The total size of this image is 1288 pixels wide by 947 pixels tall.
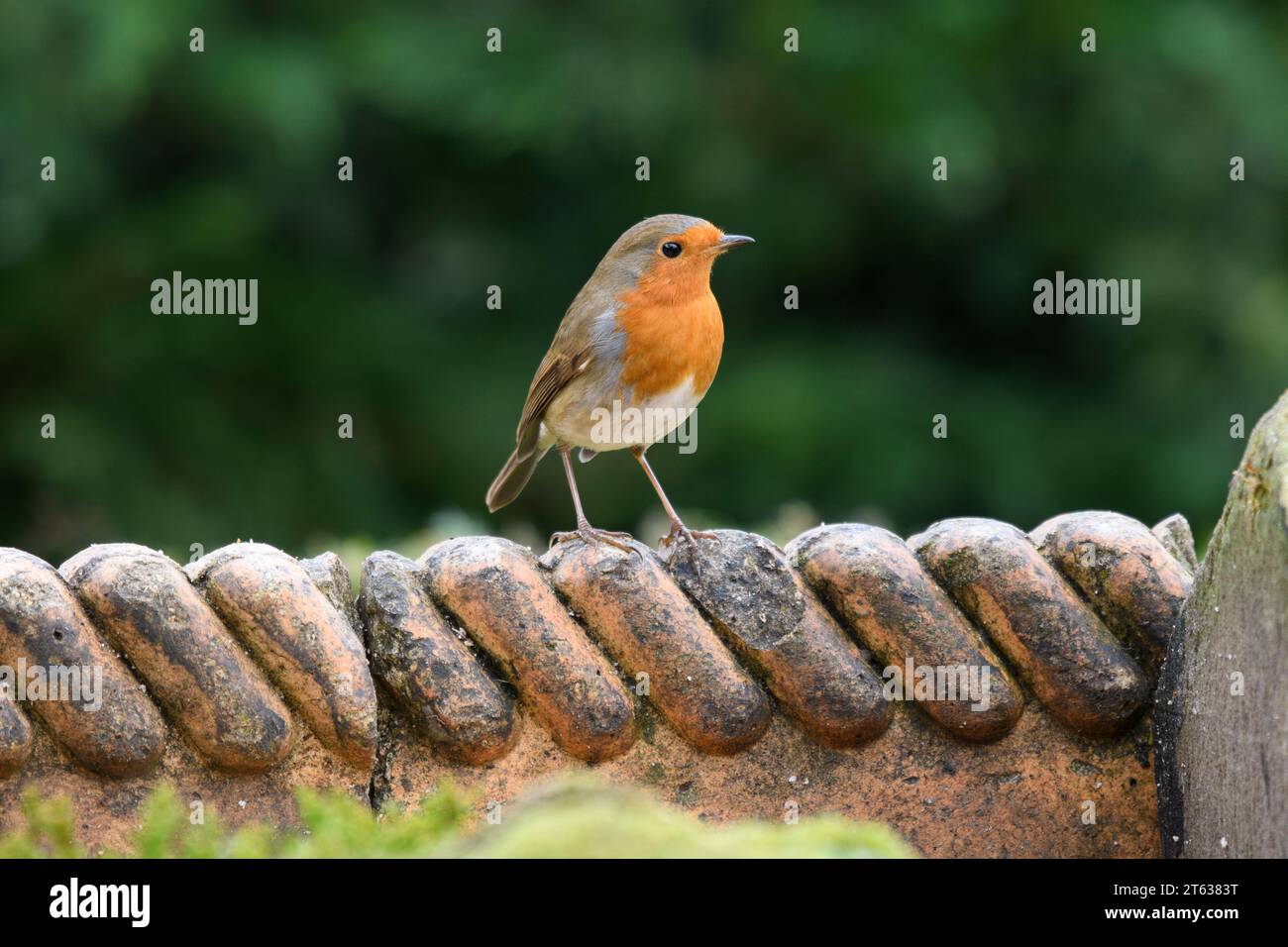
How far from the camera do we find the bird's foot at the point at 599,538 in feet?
8.68

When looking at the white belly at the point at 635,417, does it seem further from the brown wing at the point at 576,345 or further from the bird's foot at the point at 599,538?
the bird's foot at the point at 599,538

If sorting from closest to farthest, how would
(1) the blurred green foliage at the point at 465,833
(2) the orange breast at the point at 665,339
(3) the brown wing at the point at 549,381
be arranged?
(1) the blurred green foliage at the point at 465,833 → (2) the orange breast at the point at 665,339 → (3) the brown wing at the point at 549,381

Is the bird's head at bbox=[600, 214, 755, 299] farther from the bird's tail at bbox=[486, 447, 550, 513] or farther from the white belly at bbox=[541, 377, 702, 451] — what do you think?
the bird's tail at bbox=[486, 447, 550, 513]

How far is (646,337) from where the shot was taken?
335 centimetres

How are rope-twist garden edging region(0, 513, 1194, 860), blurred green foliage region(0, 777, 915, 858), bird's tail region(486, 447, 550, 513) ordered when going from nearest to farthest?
blurred green foliage region(0, 777, 915, 858), rope-twist garden edging region(0, 513, 1194, 860), bird's tail region(486, 447, 550, 513)

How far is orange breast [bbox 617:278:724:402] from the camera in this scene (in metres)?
3.34

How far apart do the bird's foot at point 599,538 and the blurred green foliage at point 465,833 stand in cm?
47

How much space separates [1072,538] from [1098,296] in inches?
209

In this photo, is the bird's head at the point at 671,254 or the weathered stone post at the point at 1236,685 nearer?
the weathered stone post at the point at 1236,685

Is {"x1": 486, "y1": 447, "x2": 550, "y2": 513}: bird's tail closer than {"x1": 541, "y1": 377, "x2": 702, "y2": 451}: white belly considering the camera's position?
No

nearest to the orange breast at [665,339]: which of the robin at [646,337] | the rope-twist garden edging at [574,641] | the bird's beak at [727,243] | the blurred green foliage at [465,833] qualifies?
the robin at [646,337]

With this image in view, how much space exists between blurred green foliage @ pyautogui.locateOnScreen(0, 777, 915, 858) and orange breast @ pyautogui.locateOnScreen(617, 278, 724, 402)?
114cm

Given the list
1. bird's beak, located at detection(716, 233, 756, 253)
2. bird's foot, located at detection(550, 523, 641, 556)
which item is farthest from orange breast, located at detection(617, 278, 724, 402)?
bird's foot, located at detection(550, 523, 641, 556)
